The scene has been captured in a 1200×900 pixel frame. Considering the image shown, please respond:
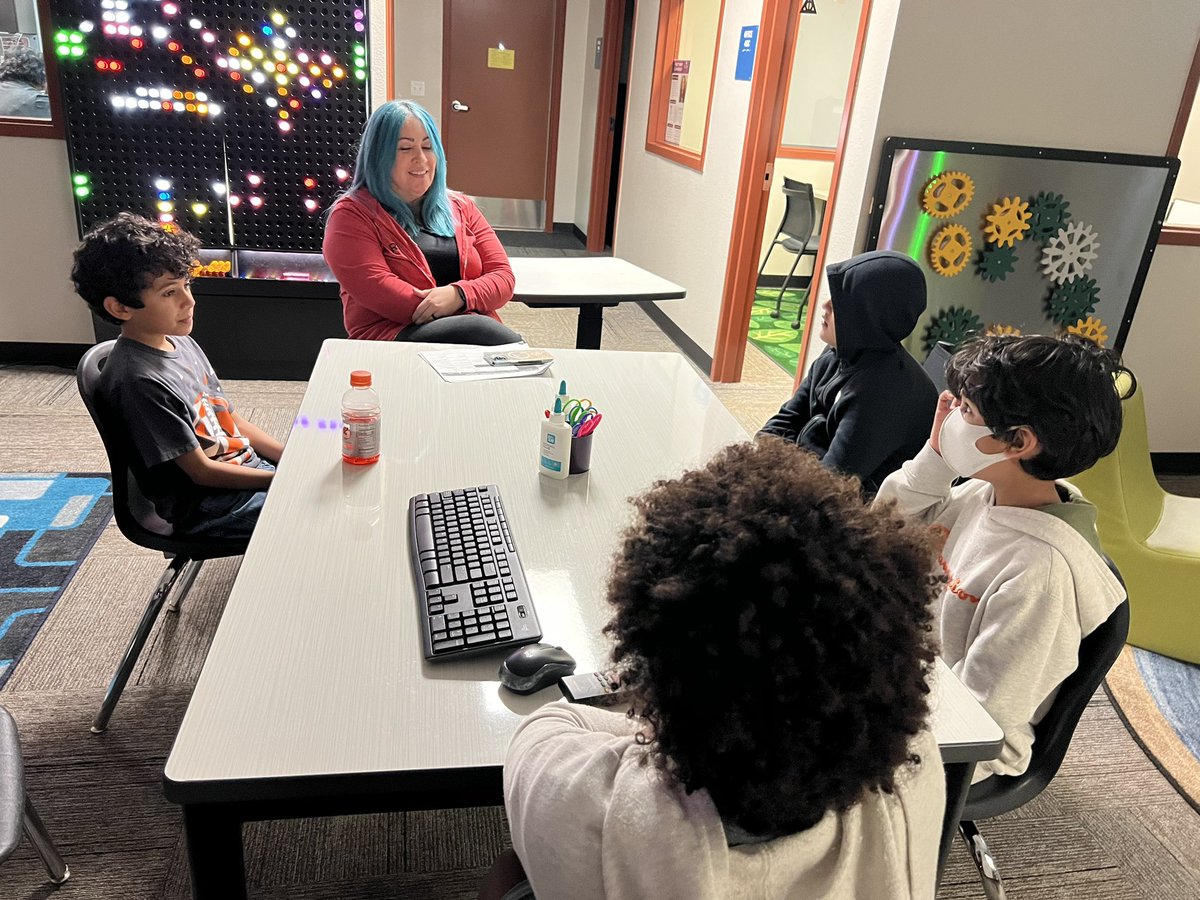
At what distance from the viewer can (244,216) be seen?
11.5ft

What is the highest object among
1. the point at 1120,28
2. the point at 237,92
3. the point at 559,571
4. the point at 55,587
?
the point at 1120,28

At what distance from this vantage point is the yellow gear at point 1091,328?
323 centimetres

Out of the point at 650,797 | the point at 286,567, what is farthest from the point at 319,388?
the point at 650,797

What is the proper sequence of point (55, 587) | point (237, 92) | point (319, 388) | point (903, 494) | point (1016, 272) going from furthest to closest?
point (237, 92) < point (1016, 272) < point (55, 587) < point (319, 388) < point (903, 494)

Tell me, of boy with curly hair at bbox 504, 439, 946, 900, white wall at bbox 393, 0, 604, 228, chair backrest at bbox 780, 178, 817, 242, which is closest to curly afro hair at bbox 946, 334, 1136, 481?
boy with curly hair at bbox 504, 439, 946, 900

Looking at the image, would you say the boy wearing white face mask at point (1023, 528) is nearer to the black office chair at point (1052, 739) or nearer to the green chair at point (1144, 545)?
the black office chair at point (1052, 739)

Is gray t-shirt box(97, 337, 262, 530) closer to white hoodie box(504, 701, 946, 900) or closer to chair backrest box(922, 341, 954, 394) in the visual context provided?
white hoodie box(504, 701, 946, 900)

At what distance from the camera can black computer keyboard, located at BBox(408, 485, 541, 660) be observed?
1.06 m

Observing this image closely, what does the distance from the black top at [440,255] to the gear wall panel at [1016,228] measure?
1499 mm

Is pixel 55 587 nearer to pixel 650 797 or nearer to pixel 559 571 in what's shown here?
pixel 559 571

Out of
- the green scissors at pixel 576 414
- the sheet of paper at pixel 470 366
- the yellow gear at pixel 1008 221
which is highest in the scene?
the yellow gear at pixel 1008 221

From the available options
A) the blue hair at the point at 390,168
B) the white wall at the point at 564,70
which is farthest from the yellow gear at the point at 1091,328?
the white wall at the point at 564,70

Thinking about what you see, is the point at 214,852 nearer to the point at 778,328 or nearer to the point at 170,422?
the point at 170,422

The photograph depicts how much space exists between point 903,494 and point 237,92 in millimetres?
3071
